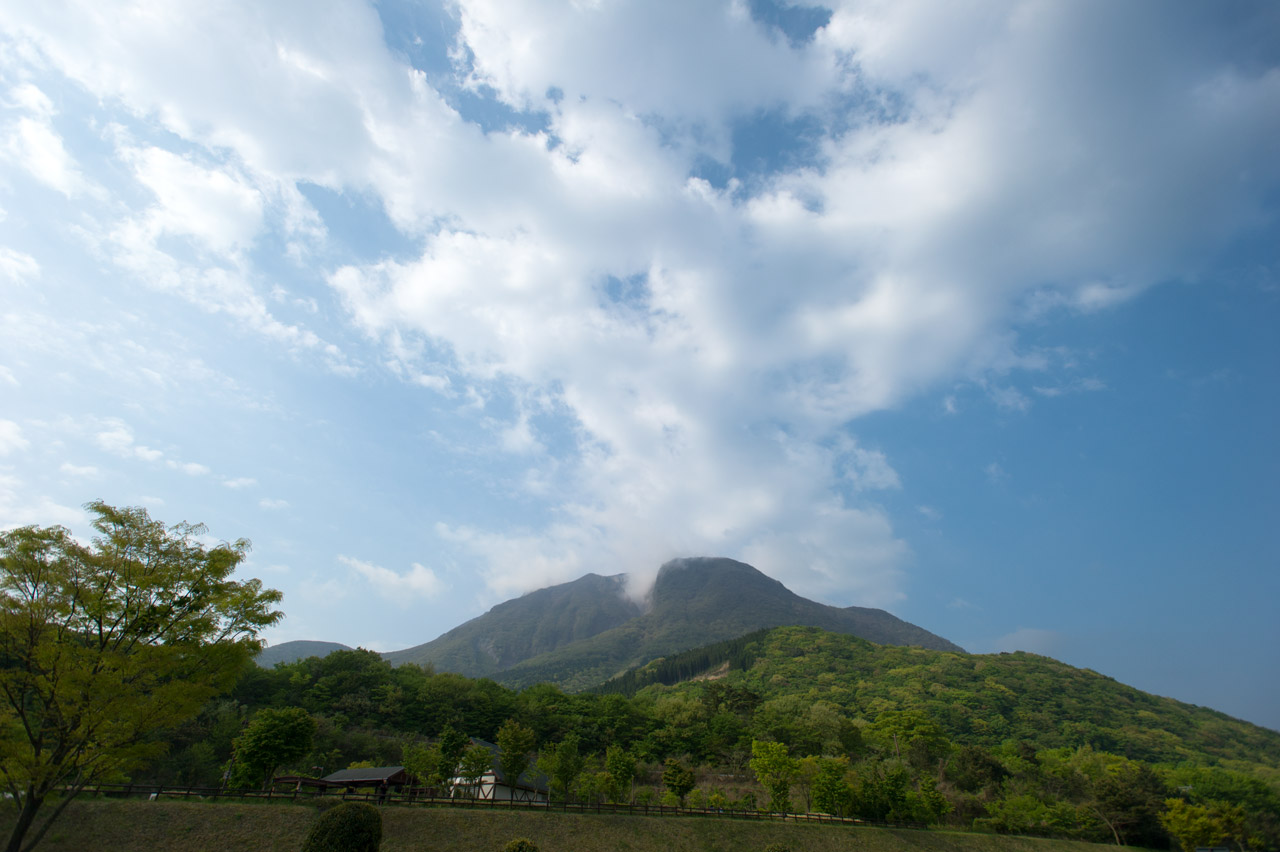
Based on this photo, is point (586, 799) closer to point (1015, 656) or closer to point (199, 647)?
point (199, 647)

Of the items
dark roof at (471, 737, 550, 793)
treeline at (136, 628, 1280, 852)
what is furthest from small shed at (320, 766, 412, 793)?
dark roof at (471, 737, 550, 793)

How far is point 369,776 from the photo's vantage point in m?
32.7

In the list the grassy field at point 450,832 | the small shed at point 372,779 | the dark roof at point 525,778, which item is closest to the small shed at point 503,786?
the dark roof at point 525,778

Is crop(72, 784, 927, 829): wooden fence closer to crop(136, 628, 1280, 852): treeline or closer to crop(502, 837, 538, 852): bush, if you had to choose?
crop(136, 628, 1280, 852): treeline

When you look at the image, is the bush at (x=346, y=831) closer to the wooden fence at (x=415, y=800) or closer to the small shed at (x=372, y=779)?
the wooden fence at (x=415, y=800)

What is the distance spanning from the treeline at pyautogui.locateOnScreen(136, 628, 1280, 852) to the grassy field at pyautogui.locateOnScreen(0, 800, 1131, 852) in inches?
189

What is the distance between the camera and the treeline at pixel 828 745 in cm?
4081

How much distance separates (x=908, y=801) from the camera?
4175 centimetres

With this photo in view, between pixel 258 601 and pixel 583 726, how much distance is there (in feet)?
166

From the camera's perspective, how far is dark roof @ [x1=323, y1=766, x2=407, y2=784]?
104 ft

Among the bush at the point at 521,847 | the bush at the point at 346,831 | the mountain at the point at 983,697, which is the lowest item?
the bush at the point at 521,847

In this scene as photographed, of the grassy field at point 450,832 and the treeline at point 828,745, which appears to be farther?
the treeline at point 828,745

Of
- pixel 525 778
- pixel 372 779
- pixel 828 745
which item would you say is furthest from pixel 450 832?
Answer: pixel 828 745

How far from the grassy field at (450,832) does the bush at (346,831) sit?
578 cm
